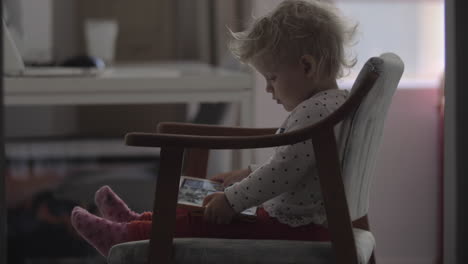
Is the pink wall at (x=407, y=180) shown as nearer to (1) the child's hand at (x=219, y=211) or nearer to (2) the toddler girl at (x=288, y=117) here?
(2) the toddler girl at (x=288, y=117)

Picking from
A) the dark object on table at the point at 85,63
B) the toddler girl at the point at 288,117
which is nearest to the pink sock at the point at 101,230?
the toddler girl at the point at 288,117

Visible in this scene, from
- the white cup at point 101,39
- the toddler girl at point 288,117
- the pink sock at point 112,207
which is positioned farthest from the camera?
the white cup at point 101,39

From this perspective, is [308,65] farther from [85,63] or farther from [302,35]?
[85,63]

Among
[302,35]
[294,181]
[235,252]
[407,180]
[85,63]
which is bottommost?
[407,180]

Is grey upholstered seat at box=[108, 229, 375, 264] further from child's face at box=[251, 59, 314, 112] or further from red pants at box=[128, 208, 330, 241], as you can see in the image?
child's face at box=[251, 59, 314, 112]

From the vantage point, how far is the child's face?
134cm

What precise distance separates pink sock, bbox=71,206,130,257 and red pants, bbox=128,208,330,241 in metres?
0.02

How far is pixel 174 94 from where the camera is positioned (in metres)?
1.85

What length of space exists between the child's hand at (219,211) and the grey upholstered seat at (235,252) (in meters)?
0.05

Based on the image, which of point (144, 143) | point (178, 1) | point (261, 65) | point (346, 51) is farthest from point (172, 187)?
point (178, 1)

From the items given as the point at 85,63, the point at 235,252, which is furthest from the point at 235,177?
the point at 85,63

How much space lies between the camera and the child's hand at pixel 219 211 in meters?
1.29

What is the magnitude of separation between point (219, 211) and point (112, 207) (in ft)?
0.90

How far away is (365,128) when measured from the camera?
1.26 metres
